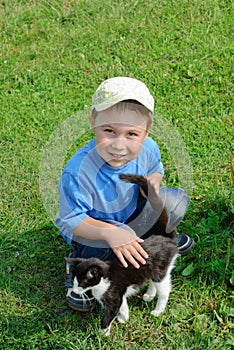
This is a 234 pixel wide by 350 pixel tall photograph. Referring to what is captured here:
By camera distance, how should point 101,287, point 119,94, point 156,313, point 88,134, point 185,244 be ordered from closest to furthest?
point 119,94 < point 101,287 < point 156,313 < point 185,244 < point 88,134

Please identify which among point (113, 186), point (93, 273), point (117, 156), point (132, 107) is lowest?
point (93, 273)

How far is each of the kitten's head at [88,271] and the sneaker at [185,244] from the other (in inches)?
24.8

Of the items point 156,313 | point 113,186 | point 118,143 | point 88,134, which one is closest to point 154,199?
point 113,186

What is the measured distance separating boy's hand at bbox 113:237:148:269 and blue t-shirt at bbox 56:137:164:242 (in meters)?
0.25

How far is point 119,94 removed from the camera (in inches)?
100

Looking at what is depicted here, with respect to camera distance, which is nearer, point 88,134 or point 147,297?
point 147,297

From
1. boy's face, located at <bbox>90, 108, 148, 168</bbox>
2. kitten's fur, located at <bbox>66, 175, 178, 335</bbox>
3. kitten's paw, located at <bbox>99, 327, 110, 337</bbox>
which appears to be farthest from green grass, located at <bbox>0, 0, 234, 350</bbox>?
boy's face, located at <bbox>90, 108, 148, 168</bbox>

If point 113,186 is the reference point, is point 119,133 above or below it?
above

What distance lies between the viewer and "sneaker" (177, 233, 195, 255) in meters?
3.16

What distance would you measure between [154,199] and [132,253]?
301mm

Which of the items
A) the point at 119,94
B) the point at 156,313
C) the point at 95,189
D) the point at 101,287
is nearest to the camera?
the point at 119,94

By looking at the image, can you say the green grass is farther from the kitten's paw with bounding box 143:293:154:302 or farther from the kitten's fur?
the kitten's fur

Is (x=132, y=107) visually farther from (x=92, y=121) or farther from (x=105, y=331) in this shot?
(x=105, y=331)

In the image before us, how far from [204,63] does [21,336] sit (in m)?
2.79
